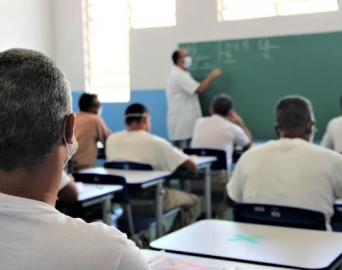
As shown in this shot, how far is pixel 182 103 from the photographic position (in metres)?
7.40

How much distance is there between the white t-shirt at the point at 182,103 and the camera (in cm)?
727

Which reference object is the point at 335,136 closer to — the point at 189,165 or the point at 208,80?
the point at 189,165

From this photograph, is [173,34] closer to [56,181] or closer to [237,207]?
[237,207]

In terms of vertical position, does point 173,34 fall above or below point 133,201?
above

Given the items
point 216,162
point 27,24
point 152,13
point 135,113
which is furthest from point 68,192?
point 27,24

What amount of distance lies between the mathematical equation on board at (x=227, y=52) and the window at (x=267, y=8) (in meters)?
0.34

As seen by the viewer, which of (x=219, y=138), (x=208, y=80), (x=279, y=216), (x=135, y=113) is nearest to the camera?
(x=279, y=216)

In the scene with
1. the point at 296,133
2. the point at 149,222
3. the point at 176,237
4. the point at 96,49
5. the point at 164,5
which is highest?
the point at 164,5

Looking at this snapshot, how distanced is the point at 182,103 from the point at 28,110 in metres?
6.26

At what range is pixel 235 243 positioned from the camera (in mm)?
2340

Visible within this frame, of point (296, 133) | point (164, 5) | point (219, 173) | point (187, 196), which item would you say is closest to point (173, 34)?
point (164, 5)

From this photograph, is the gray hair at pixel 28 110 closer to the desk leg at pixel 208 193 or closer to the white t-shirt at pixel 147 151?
the white t-shirt at pixel 147 151

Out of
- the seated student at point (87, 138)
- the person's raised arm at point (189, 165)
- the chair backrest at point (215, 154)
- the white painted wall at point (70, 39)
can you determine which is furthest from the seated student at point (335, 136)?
the white painted wall at point (70, 39)

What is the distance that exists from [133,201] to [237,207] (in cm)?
193
